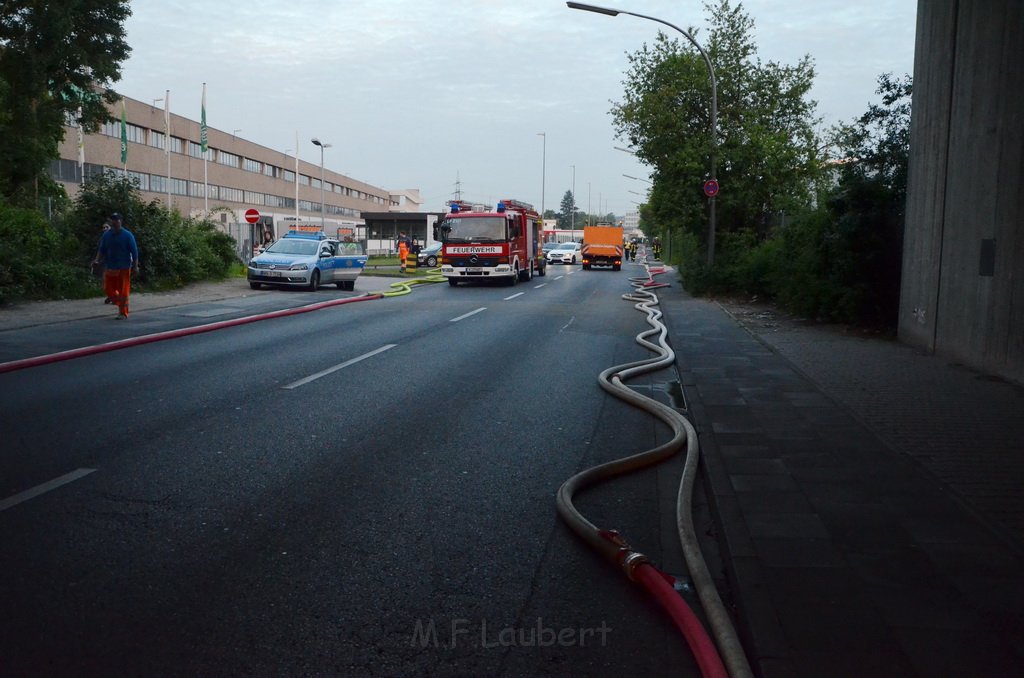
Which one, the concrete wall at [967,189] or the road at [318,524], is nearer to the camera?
the road at [318,524]

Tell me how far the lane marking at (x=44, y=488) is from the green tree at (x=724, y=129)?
73.7ft

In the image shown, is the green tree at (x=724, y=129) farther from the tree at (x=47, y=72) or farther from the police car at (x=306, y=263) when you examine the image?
the tree at (x=47, y=72)

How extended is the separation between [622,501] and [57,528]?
10.5 ft

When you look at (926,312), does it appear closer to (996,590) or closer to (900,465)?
(900,465)

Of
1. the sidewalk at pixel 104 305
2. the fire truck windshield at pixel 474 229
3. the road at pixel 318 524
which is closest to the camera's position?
the road at pixel 318 524

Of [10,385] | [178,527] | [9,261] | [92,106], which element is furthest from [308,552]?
[92,106]

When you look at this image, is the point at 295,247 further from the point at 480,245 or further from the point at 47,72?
the point at 47,72

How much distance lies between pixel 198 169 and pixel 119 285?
53.0 metres

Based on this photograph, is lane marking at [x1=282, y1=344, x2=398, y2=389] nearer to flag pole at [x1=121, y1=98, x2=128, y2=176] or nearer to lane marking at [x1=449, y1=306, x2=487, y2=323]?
lane marking at [x1=449, y1=306, x2=487, y2=323]

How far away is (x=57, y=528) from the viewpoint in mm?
4812

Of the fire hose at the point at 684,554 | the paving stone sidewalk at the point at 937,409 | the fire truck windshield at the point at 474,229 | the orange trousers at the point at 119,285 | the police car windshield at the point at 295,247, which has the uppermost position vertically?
the fire truck windshield at the point at 474,229

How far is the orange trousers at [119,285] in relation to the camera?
16047mm

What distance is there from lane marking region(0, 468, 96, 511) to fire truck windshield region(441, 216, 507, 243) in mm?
25004

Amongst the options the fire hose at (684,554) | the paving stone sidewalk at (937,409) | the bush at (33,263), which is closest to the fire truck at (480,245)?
the bush at (33,263)
